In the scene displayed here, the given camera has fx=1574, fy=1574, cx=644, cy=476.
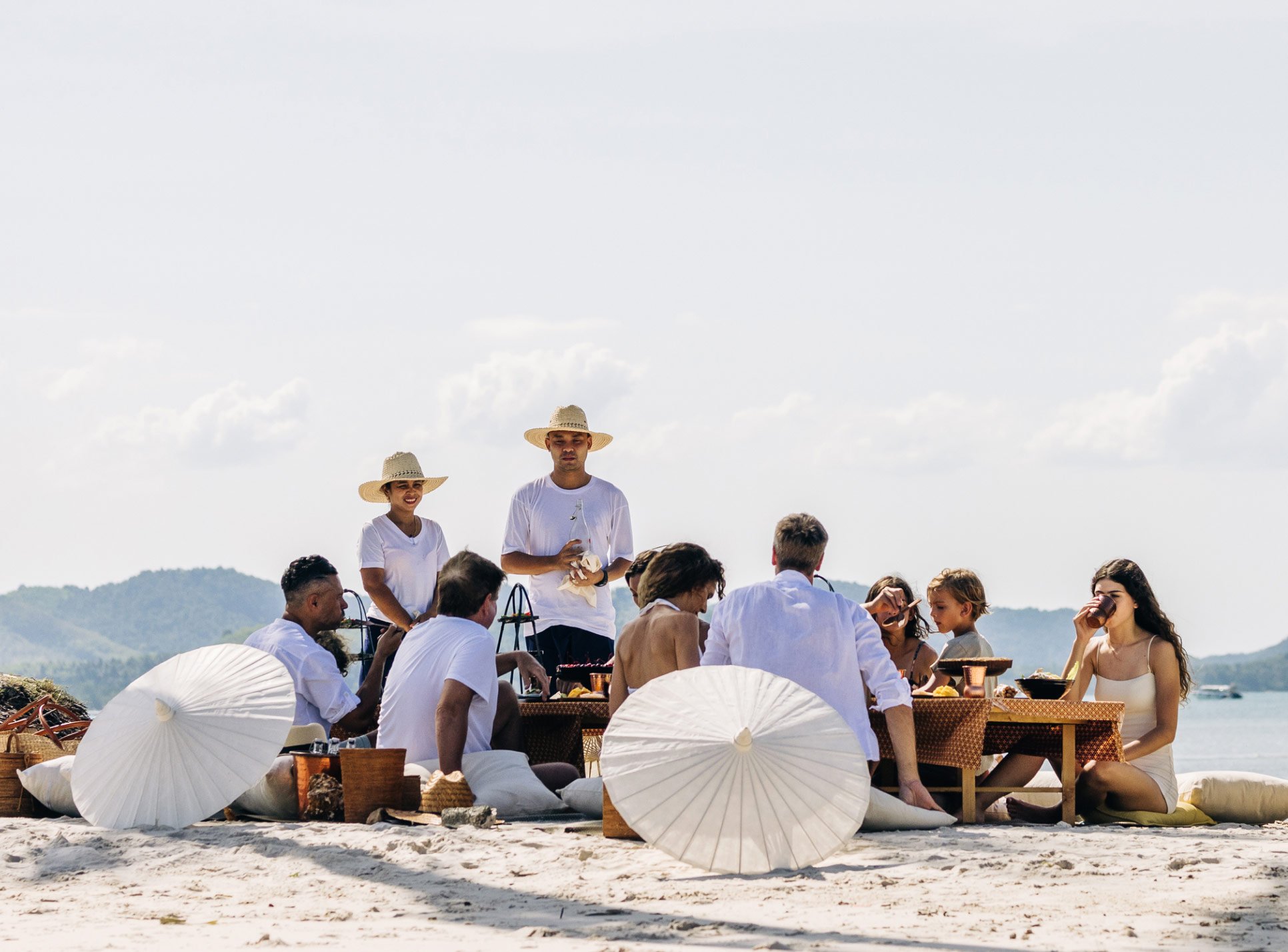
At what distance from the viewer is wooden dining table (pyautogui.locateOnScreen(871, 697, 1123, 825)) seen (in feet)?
20.4

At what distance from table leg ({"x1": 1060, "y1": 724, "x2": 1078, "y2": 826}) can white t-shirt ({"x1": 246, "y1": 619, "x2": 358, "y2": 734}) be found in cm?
318

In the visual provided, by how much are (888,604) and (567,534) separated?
1.92 meters

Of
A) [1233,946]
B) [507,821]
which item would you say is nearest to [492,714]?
[507,821]

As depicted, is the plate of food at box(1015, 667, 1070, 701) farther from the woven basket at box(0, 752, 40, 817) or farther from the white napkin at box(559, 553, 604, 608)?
the woven basket at box(0, 752, 40, 817)

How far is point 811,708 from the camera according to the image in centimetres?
509

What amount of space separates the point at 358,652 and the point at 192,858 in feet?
9.97

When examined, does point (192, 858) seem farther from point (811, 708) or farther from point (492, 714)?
point (811, 708)

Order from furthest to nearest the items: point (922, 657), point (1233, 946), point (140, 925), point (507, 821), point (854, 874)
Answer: point (922, 657) < point (507, 821) < point (854, 874) < point (140, 925) < point (1233, 946)

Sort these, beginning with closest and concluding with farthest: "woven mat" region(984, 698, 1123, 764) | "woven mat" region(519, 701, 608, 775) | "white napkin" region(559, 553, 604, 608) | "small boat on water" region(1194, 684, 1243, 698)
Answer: "woven mat" region(984, 698, 1123, 764)
"woven mat" region(519, 701, 608, 775)
"white napkin" region(559, 553, 604, 608)
"small boat on water" region(1194, 684, 1243, 698)

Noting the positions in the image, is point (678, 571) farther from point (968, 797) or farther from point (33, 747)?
point (33, 747)

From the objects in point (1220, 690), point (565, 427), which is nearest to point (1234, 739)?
point (565, 427)

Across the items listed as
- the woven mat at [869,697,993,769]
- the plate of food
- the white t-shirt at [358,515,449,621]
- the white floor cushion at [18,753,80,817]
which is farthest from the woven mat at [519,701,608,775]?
the white floor cushion at [18,753,80,817]

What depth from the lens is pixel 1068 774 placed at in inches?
253

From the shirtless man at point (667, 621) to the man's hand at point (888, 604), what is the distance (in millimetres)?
1317
